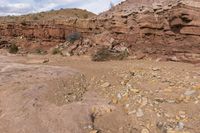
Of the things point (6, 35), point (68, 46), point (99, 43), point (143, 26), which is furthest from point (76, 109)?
point (6, 35)

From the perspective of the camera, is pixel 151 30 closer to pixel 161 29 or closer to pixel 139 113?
pixel 161 29

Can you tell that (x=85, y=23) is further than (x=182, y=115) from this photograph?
Yes

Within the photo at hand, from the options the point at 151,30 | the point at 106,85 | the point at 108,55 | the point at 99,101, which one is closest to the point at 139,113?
the point at 99,101

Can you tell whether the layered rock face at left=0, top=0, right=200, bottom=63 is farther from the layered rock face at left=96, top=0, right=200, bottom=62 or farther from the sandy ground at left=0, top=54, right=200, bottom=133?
the sandy ground at left=0, top=54, right=200, bottom=133

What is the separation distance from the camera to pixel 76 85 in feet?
31.7

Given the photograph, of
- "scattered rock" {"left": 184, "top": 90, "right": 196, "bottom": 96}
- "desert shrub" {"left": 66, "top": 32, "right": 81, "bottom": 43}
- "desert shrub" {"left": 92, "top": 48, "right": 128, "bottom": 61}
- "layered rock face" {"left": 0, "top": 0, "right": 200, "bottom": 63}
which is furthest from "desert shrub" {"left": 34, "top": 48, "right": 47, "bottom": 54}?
"scattered rock" {"left": 184, "top": 90, "right": 196, "bottom": 96}

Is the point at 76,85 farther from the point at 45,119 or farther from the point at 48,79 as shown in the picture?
the point at 45,119

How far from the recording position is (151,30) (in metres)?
14.4

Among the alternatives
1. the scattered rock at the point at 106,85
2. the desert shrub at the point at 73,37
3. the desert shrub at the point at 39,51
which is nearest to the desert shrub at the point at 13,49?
the desert shrub at the point at 39,51

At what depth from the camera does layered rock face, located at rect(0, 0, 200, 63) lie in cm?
1221

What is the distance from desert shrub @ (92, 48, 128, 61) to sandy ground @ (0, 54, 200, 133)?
14.1 ft

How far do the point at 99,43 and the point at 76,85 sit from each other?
299 inches

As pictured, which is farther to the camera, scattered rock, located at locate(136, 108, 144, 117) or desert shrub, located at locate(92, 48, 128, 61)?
Result: desert shrub, located at locate(92, 48, 128, 61)

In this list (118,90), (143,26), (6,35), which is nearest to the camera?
(118,90)
